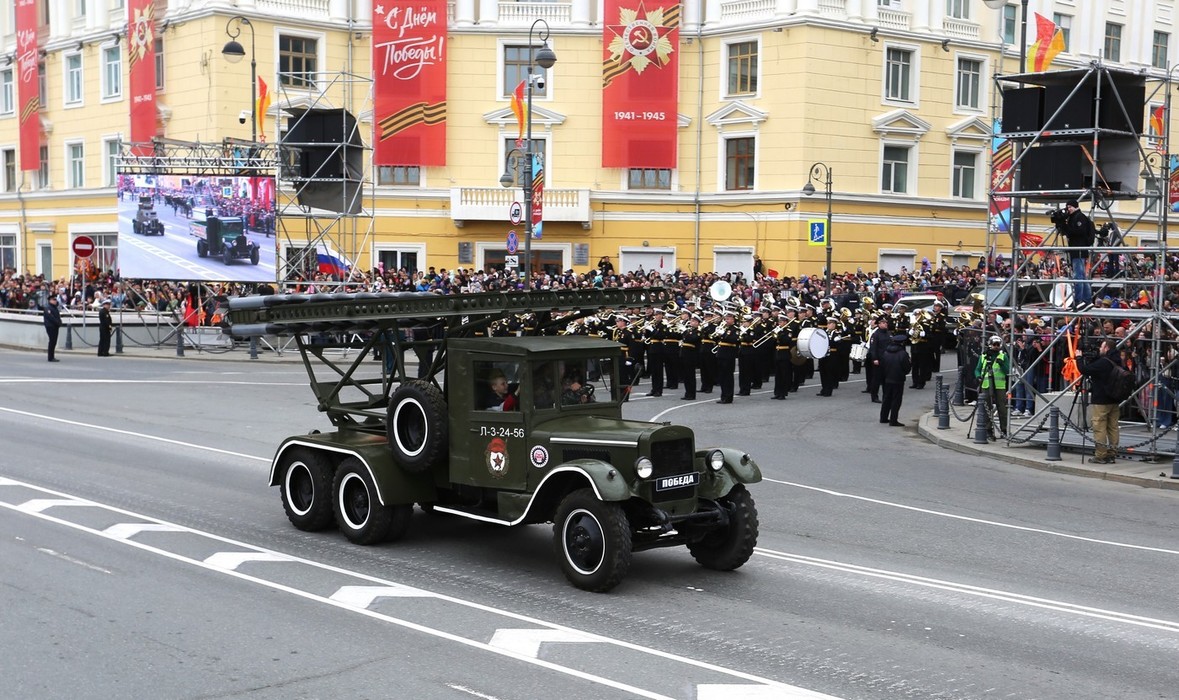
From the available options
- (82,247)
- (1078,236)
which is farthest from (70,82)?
(1078,236)

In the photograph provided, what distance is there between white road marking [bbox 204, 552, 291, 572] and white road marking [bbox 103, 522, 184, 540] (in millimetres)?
1231

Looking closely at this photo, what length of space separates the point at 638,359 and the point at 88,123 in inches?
1326

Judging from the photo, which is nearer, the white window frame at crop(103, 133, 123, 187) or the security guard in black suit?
the security guard in black suit

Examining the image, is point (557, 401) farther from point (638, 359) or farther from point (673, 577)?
point (638, 359)

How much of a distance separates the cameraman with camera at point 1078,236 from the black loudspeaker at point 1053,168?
0.41m

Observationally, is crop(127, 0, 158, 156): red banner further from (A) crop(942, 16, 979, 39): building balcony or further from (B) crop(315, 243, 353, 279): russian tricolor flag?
(A) crop(942, 16, 979, 39): building balcony

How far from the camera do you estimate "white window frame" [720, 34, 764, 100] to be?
45.9 metres

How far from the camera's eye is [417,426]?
1177cm

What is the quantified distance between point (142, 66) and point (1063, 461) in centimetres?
3908

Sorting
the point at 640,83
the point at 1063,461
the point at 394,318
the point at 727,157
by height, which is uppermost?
the point at 640,83

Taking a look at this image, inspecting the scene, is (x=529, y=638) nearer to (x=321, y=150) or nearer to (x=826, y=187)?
(x=321, y=150)

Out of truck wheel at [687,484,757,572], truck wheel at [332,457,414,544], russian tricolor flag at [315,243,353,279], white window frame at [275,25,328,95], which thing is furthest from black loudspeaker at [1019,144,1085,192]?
white window frame at [275,25,328,95]

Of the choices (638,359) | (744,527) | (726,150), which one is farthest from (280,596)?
(726,150)

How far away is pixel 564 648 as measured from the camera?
8.98 meters
